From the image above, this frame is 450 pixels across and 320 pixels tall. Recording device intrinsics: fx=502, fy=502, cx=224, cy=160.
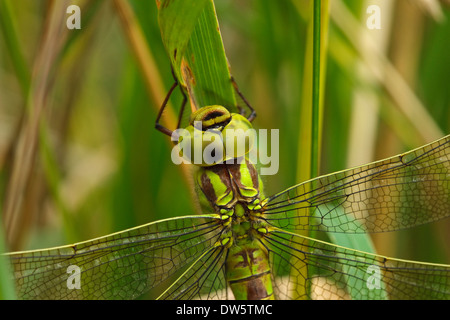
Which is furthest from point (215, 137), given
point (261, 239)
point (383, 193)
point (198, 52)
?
point (383, 193)

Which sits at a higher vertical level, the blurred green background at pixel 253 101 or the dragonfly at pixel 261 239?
the blurred green background at pixel 253 101

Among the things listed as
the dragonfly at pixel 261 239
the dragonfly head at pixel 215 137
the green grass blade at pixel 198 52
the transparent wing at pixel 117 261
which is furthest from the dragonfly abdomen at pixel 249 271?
the green grass blade at pixel 198 52

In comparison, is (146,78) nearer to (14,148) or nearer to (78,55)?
(78,55)

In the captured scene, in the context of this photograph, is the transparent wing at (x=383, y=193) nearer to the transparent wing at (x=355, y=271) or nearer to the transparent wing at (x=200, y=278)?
the transparent wing at (x=355, y=271)

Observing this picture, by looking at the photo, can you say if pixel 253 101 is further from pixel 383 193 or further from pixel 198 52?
pixel 198 52

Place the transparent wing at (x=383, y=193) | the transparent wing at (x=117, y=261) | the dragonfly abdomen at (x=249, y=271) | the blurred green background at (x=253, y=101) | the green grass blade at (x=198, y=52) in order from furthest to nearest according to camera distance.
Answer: the blurred green background at (x=253, y=101) < the dragonfly abdomen at (x=249, y=271) < the transparent wing at (x=383, y=193) < the transparent wing at (x=117, y=261) < the green grass blade at (x=198, y=52)

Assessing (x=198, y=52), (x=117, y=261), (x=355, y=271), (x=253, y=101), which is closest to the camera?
(x=198, y=52)

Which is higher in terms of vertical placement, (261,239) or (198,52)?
(198,52)
